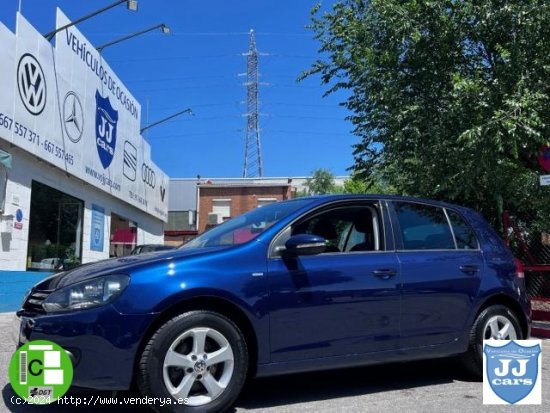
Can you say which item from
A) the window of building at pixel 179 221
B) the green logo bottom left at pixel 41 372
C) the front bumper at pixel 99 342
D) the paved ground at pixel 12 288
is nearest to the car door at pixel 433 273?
the front bumper at pixel 99 342

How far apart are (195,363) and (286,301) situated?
0.82 m

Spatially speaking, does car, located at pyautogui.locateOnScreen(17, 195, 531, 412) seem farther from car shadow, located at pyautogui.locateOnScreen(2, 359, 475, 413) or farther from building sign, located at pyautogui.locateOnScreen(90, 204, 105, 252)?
building sign, located at pyautogui.locateOnScreen(90, 204, 105, 252)

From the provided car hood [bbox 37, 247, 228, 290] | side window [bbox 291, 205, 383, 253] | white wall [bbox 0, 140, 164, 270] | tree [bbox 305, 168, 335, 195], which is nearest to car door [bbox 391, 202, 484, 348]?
side window [bbox 291, 205, 383, 253]

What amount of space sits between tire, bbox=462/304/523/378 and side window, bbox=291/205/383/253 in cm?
131

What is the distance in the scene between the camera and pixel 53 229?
50.4 feet

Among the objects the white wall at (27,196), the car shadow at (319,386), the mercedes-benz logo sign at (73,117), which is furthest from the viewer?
the mercedes-benz logo sign at (73,117)

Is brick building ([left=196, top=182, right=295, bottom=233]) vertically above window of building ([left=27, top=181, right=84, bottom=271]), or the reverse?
brick building ([left=196, top=182, right=295, bottom=233])

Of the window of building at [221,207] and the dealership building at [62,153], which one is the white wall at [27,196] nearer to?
the dealership building at [62,153]

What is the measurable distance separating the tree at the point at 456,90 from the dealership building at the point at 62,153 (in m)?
6.89

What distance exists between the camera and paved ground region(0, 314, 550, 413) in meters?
4.55

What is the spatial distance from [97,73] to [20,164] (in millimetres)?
5867

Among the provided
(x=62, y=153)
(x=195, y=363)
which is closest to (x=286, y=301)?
(x=195, y=363)

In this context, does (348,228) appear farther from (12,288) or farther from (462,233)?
(12,288)

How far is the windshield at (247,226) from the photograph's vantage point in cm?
Answer: 484
